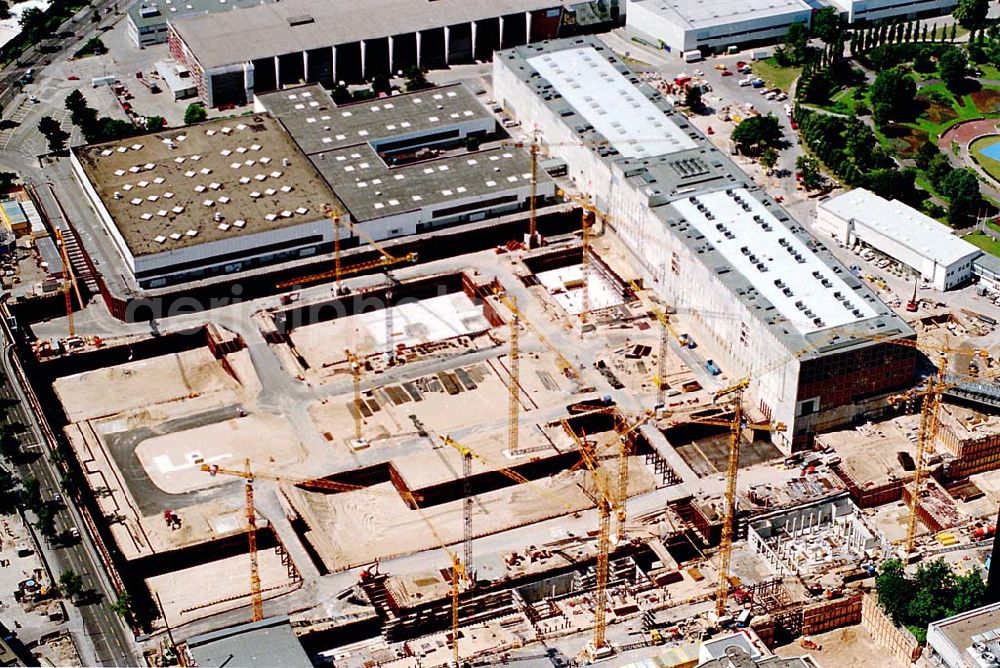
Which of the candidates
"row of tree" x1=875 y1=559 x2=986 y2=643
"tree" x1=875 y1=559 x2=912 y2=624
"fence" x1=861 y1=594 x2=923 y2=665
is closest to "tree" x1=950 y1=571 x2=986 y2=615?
"row of tree" x1=875 y1=559 x2=986 y2=643

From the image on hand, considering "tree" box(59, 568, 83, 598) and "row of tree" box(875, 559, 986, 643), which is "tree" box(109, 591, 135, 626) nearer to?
"tree" box(59, 568, 83, 598)

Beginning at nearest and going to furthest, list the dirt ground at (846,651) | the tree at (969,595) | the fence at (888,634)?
the fence at (888,634) → the tree at (969,595) → the dirt ground at (846,651)

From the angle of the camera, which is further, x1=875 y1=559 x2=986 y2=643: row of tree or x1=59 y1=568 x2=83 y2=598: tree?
x1=59 y1=568 x2=83 y2=598: tree

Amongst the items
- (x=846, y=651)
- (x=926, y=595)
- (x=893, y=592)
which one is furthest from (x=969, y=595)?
(x=846, y=651)

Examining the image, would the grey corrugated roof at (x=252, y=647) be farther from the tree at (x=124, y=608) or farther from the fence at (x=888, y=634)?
the fence at (x=888, y=634)

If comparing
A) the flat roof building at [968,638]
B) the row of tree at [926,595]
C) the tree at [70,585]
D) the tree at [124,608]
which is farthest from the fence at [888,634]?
the tree at [70,585]

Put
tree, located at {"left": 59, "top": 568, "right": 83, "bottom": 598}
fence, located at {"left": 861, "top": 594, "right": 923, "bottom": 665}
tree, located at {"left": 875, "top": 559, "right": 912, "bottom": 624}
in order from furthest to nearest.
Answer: tree, located at {"left": 59, "top": 568, "right": 83, "bottom": 598} < tree, located at {"left": 875, "top": 559, "right": 912, "bottom": 624} < fence, located at {"left": 861, "top": 594, "right": 923, "bottom": 665}
